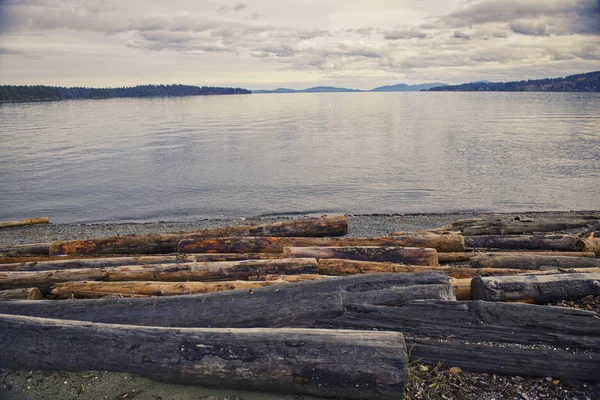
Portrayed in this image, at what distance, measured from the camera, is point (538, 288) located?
5.12 metres

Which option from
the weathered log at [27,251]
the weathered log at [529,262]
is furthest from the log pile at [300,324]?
Answer: the weathered log at [27,251]

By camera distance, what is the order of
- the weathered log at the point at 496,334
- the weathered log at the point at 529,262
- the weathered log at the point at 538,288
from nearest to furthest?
the weathered log at the point at 496,334
the weathered log at the point at 538,288
the weathered log at the point at 529,262

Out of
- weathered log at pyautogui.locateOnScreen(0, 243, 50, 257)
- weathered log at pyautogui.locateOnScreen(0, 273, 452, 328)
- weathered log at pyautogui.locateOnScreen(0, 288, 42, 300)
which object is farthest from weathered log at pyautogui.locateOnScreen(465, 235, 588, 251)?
weathered log at pyautogui.locateOnScreen(0, 243, 50, 257)

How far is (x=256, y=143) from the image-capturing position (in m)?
45.8

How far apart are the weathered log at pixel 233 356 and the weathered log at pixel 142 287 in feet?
5.73

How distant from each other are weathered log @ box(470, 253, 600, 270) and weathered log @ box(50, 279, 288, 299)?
425 cm

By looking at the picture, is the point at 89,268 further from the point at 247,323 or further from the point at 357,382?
the point at 357,382

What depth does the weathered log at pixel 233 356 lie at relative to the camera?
3.78 metres

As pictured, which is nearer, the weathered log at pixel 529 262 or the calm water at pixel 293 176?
the weathered log at pixel 529 262

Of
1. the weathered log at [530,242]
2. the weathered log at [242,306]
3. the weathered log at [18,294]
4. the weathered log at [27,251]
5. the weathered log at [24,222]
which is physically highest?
the weathered log at [242,306]

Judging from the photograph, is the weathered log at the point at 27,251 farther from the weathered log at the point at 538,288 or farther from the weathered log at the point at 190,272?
the weathered log at the point at 538,288

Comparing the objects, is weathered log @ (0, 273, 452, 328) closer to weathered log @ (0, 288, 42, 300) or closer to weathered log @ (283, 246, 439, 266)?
weathered log @ (0, 288, 42, 300)

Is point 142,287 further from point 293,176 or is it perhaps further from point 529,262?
point 293,176

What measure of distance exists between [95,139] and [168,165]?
83.5 ft
